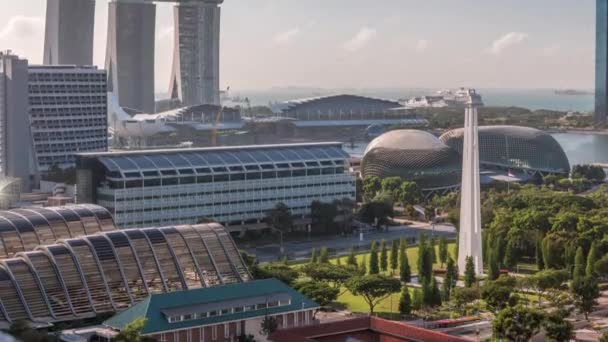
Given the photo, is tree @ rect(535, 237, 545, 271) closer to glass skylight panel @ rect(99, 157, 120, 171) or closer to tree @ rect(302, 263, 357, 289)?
tree @ rect(302, 263, 357, 289)

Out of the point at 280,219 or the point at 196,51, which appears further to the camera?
the point at 196,51

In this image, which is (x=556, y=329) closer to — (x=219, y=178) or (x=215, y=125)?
(x=219, y=178)

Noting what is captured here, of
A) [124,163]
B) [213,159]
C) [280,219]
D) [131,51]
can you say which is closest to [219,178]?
[213,159]

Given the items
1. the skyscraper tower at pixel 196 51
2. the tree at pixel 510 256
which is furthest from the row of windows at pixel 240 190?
the skyscraper tower at pixel 196 51

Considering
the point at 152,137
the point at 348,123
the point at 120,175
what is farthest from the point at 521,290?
the point at 348,123

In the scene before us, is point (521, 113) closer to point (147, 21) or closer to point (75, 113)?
point (147, 21)

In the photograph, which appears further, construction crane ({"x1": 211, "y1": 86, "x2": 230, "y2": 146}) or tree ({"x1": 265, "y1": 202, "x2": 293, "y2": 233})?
construction crane ({"x1": 211, "y1": 86, "x2": 230, "y2": 146})

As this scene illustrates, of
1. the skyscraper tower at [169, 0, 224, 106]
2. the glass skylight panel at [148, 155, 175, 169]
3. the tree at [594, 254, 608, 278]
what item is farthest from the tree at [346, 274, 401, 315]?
the skyscraper tower at [169, 0, 224, 106]
